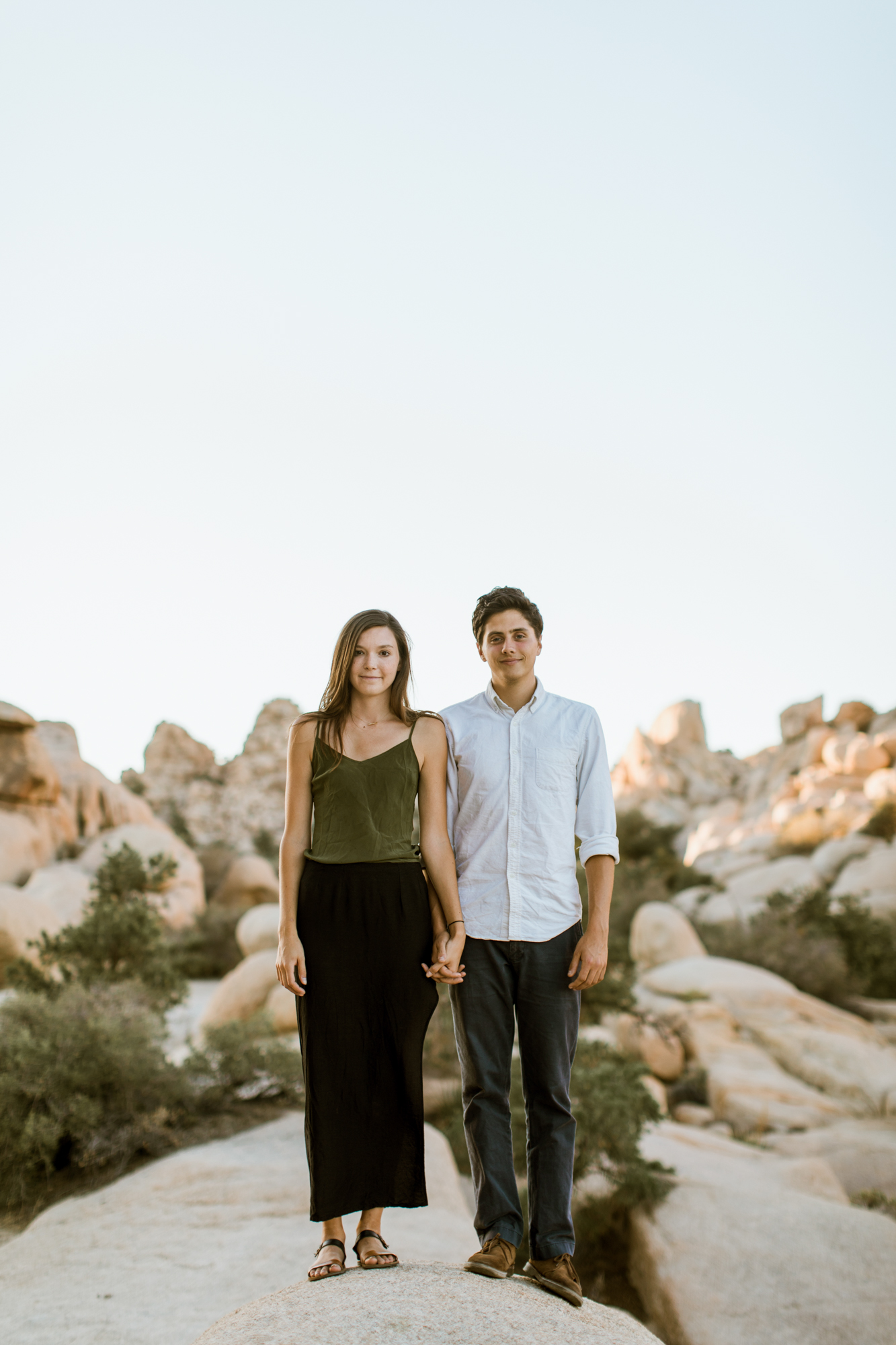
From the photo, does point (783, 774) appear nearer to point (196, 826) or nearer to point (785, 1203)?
point (196, 826)

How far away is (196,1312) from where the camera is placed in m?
4.38

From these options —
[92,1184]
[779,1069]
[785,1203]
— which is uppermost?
[92,1184]

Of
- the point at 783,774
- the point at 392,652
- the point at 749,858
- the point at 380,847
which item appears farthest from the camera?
the point at 783,774

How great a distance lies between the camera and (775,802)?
130 ft

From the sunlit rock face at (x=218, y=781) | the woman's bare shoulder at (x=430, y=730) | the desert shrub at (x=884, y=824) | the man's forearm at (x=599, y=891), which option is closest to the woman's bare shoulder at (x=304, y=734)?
the woman's bare shoulder at (x=430, y=730)

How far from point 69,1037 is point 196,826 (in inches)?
1533

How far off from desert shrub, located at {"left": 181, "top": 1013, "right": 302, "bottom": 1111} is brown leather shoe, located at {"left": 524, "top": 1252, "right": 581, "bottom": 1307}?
18.5 feet

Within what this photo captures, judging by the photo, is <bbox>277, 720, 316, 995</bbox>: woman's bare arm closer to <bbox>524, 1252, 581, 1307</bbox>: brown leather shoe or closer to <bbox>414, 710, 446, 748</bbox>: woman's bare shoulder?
<bbox>414, 710, 446, 748</bbox>: woman's bare shoulder

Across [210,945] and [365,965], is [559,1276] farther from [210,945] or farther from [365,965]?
[210,945]

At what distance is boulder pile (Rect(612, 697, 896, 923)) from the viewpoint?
24500 mm

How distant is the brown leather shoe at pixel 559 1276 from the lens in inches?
117

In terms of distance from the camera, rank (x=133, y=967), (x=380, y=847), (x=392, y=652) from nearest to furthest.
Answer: (x=380, y=847)
(x=392, y=652)
(x=133, y=967)

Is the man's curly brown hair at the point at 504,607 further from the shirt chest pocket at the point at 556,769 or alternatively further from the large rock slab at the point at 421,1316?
the large rock slab at the point at 421,1316

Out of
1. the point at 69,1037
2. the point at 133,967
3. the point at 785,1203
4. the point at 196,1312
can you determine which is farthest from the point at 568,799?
the point at 133,967
